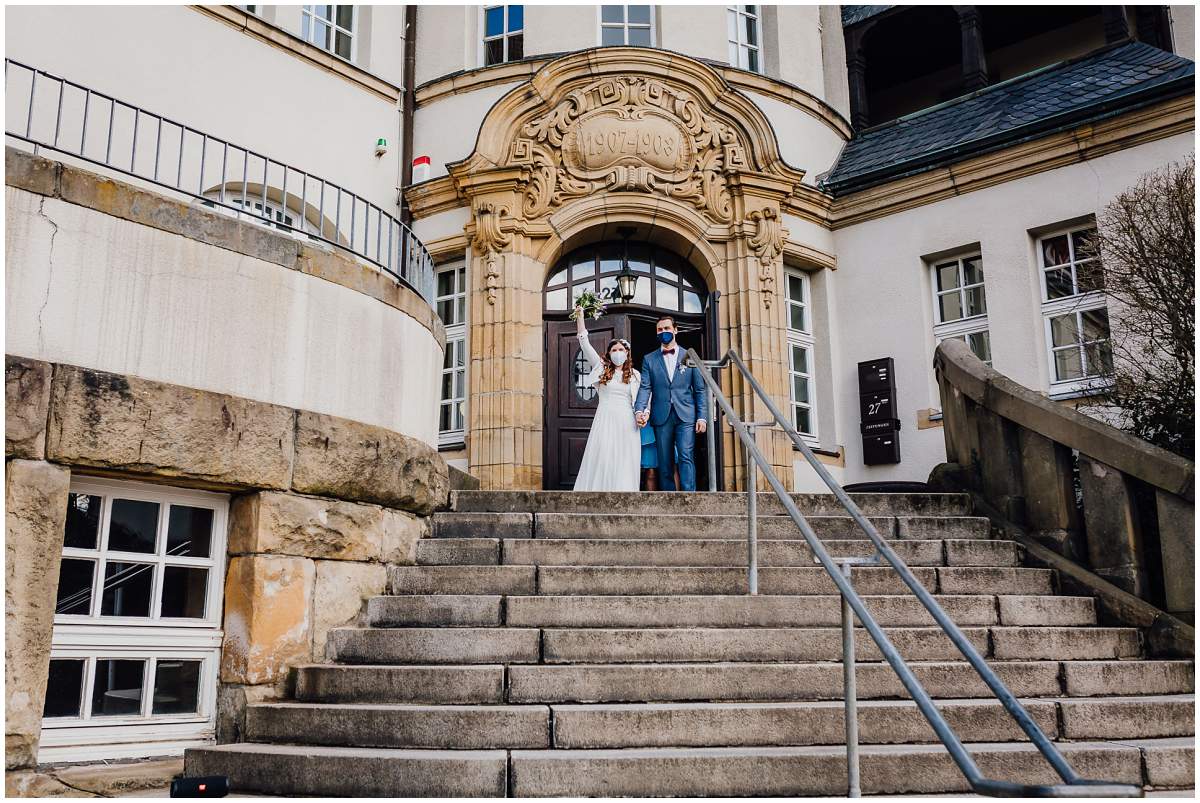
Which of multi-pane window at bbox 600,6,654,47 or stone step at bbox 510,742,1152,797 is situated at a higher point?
multi-pane window at bbox 600,6,654,47

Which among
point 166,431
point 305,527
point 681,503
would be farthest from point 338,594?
point 681,503

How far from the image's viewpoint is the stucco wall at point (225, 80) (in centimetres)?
907

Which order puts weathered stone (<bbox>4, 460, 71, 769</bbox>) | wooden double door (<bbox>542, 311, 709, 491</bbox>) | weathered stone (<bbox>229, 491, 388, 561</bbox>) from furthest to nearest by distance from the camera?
1. wooden double door (<bbox>542, 311, 709, 491</bbox>)
2. weathered stone (<bbox>229, 491, 388, 561</bbox>)
3. weathered stone (<bbox>4, 460, 71, 769</bbox>)

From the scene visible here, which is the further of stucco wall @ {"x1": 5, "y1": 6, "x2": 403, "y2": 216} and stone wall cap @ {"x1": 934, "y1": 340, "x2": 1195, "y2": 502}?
stucco wall @ {"x1": 5, "y1": 6, "x2": 403, "y2": 216}

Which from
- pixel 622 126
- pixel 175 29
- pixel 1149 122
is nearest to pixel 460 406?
pixel 622 126

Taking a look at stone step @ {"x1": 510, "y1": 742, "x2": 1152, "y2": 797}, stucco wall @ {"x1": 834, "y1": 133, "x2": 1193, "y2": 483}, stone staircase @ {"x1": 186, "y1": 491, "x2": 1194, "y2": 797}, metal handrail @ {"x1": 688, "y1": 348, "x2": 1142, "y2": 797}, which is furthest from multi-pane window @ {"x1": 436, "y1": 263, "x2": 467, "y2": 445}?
metal handrail @ {"x1": 688, "y1": 348, "x2": 1142, "y2": 797}

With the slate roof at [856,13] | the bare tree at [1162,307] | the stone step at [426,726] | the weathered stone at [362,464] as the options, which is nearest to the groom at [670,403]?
the weathered stone at [362,464]

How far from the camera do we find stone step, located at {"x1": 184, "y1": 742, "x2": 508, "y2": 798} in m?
4.27

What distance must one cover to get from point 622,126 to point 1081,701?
319 inches

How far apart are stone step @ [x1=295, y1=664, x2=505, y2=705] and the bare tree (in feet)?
15.3

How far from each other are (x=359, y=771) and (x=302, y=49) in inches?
349

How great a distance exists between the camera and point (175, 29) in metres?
10.0

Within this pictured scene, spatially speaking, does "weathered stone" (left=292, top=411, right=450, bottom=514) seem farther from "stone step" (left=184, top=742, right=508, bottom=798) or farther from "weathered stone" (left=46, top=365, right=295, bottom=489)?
"stone step" (left=184, top=742, right=508, bottom=798)

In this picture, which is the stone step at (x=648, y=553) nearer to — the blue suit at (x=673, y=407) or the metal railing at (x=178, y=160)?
the metal railing at (x=178, y=160)
